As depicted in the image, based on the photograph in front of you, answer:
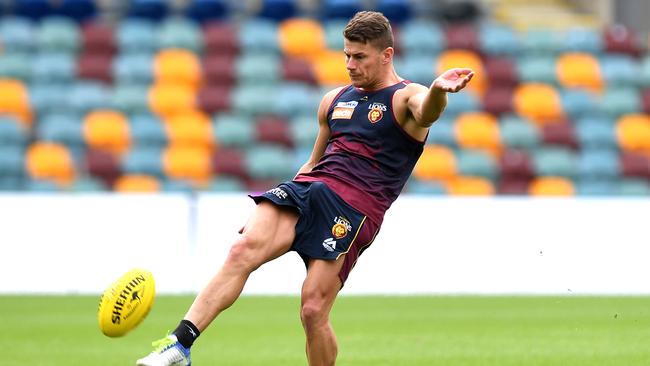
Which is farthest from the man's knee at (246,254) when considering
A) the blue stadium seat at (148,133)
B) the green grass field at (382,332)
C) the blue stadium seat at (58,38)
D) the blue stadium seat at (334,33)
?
the blue stadium seat at (58,38)

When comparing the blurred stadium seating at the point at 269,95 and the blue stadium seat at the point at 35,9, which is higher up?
the blue stadium seat at the point at 35,9

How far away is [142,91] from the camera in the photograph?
19.0 meters

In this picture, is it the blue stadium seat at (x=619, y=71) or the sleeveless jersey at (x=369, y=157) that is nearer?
the sleeveless jersey at (x=369, y=157)

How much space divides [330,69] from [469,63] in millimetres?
2396

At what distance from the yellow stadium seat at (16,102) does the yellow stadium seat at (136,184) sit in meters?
1.95

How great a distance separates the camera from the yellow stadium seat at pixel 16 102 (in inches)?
717

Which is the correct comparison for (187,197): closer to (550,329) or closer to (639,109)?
(550,329)

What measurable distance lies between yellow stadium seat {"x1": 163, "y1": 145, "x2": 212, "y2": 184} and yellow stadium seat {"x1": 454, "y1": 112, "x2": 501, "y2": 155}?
4.06 m

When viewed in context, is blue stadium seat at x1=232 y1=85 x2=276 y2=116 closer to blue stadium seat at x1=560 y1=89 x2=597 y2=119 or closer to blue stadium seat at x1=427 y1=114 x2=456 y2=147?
blue stadium seat at x1=427 y1=114 x2=456 y2=147

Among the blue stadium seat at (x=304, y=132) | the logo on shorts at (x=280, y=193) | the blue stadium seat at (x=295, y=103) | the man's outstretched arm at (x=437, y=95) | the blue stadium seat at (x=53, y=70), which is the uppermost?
the man's outstretched arm at (x=437, y=95)

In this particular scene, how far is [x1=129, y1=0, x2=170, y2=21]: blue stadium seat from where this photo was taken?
20.2 meters

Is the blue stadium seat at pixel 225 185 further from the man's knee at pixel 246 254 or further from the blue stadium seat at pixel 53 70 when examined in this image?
the man's knee at pixel 246 254

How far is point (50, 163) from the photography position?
1731 cm

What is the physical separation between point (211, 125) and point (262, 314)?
25.0 ft
